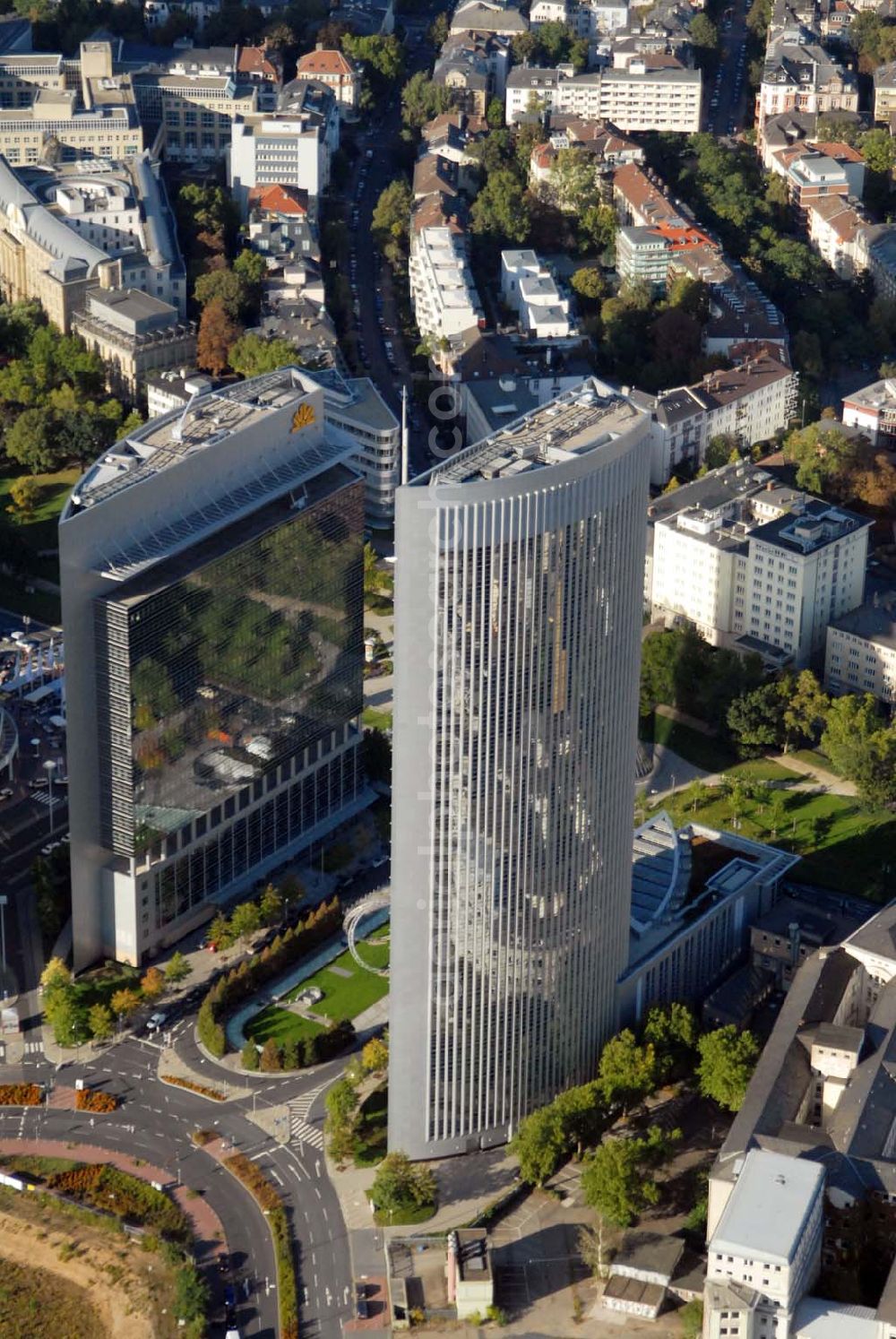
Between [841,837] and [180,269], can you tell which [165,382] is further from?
[841,837]

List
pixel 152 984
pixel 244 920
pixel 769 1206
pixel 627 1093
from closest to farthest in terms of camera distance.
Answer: pixel 769 1206 < pixel 627 1093 < pixel 152 984 < pixel 244 920

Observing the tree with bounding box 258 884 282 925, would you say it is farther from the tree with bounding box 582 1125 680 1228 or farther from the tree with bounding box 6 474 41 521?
the tree with bounding box 6 474 41 521

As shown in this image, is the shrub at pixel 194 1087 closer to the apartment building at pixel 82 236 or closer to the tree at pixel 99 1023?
the tree at pixel 99 1023

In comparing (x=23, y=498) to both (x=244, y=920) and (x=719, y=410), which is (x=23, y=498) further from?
(x=244, y=920)

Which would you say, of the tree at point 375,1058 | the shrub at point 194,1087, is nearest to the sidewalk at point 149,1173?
the shrub at point 194,1087

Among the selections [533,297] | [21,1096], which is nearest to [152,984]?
[21,1096]
